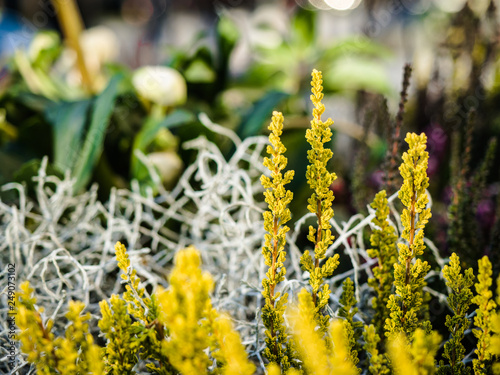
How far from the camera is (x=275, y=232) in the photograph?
0.70ft

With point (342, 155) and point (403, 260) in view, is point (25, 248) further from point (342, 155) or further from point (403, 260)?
point (342, 155)

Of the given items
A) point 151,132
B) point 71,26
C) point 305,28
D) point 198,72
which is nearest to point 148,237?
point 151,132

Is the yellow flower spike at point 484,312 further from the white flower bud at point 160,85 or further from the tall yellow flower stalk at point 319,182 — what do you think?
the white flower bud at point 160,85

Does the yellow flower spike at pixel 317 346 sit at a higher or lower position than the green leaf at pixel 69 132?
lower

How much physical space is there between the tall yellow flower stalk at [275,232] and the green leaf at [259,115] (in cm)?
20

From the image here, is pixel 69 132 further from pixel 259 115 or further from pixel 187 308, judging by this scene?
pixel 187 308

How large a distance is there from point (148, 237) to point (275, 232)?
0.22 metres

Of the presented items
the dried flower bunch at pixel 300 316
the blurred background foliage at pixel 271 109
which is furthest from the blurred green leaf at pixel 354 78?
the dried flower bunch at pixel 300 316

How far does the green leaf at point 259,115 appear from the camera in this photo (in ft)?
1.35

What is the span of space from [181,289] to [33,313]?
69 mm

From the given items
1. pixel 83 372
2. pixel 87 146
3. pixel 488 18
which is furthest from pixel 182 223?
pixel 488 18

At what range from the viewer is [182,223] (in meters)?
0.42

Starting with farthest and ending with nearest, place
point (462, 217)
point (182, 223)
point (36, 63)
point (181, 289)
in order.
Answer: point (36, 63), point (182, 223), point (462, 217), point (181, 289)

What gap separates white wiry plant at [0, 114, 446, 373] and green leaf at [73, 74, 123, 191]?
1 centimetres
